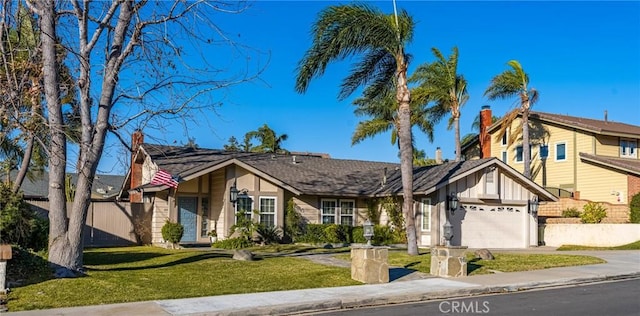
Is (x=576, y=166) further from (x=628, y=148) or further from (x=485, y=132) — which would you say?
(x=485, y=132)

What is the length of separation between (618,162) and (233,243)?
21.9m

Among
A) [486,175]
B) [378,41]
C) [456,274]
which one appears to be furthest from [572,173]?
[456,274]

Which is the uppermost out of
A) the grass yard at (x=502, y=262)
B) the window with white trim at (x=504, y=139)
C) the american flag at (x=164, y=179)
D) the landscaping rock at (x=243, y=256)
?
the window with white trim at (x=504, y=139)

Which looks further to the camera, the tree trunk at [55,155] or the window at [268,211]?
the window at [268,211]

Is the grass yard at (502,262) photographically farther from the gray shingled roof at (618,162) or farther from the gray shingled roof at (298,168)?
the gray shingled roof at (618,162)

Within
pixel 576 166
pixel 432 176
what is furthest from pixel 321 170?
pixel 576 166

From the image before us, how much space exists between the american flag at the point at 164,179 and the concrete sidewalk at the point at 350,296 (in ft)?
37.7

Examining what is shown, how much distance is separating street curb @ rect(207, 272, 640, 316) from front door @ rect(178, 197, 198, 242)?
14718mm

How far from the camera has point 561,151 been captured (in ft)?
120

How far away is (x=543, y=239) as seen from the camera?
30.1 meters

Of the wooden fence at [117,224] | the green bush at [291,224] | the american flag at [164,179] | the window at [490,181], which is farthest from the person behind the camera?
the window at [490,181]

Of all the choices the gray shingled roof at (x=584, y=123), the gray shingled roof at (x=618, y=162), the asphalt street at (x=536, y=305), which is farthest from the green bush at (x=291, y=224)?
the gray shingled roof at (x=584, y=123)

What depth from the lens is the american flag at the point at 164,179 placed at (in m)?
22.9

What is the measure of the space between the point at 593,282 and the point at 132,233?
17293 mm
